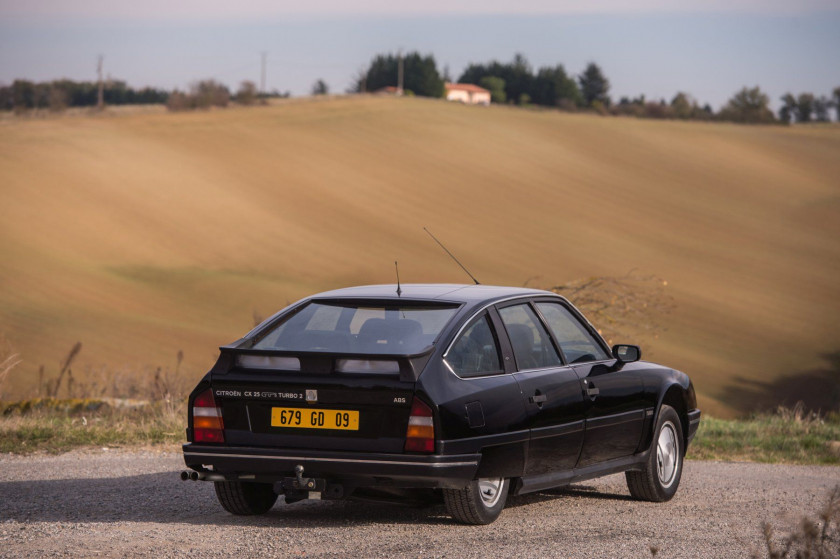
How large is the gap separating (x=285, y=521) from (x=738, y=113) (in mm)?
83076

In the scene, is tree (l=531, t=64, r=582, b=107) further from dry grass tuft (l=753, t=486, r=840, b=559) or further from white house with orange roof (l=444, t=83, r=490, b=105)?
dry grass tuft (l=753, t=486, r=840, b=559)

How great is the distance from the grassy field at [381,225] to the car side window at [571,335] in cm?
1456

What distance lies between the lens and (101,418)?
13.2 m

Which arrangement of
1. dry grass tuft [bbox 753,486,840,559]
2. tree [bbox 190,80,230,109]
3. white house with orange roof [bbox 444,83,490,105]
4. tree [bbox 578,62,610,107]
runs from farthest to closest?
tree [bbox 578,62,610,107] < white house with orange roof [bbox 444,83,490,105] < tree [bbox 190,80,230,109] < dry grass tuft [bbox 753,486,840,559]

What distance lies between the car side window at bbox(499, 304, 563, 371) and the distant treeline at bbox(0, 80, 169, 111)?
88.3 meters

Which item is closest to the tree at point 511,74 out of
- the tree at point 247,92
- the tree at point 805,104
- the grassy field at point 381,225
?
the tree at point 805,104

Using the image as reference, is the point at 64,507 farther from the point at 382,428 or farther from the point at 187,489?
the point at 382,428

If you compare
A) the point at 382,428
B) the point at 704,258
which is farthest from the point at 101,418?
the point at 704,258

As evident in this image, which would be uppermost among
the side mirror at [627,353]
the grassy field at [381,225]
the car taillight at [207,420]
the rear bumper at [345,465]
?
the side mirror at [627,353]

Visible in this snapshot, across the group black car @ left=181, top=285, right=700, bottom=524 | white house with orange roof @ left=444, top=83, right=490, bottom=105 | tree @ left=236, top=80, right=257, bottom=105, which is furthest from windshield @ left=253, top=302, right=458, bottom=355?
white house with orange roof @ left=444, top=83, right=490, bottom=105

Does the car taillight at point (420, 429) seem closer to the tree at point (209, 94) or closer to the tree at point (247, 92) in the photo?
the tree at point (209, 94)

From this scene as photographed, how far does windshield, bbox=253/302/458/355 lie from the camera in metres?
6.97

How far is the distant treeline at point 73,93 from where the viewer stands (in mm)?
95812

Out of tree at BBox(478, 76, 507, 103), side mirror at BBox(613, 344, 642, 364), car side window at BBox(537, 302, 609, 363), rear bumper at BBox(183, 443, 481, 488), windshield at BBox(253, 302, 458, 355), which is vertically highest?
tree at BBox(478, 76, 507, 103)
